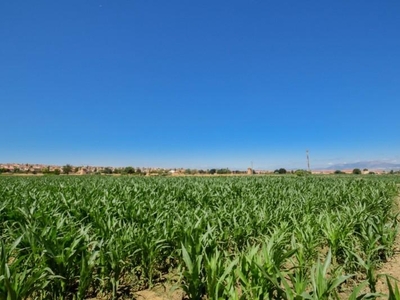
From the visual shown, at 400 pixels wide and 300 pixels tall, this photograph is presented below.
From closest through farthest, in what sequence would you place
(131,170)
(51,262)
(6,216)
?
(51,262) → (6,216) → (131,170)

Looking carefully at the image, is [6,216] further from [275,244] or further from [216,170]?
[216,170]

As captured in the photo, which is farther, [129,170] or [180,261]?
[129,170]

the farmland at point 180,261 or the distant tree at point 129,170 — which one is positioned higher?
the distant tree at point 129,170

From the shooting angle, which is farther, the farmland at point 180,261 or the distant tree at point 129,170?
the distant tree at point 129,170

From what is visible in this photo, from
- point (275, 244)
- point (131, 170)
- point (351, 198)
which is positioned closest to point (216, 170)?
point (131, 170)

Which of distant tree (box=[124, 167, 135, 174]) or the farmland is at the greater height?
distant tree (box=[124, 167, 135, 174])

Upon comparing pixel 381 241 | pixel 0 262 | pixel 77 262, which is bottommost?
pixel 381 241

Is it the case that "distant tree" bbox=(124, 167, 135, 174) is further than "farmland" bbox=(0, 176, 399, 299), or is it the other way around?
"distant tree" bbox=(124, 167, 135, 174)

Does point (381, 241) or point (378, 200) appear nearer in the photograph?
point (381, 241)

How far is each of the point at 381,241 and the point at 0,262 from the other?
657 centimetres

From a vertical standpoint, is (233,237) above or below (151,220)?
below

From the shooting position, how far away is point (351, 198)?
32.4 feet

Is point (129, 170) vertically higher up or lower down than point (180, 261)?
higher up

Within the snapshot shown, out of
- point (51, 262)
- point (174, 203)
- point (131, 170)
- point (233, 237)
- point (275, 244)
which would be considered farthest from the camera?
point (131, 170)
